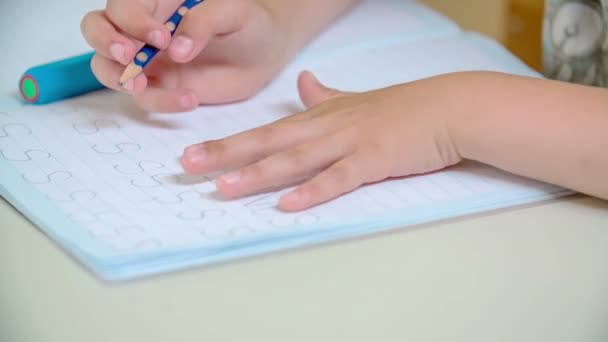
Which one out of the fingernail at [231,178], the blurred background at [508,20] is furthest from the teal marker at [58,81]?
the blurred background at [508,20]

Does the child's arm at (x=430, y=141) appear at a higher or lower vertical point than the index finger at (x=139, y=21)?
lower

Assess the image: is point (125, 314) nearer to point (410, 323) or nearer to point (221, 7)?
point (410, 323)

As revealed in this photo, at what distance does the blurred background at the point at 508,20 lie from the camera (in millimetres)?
1028

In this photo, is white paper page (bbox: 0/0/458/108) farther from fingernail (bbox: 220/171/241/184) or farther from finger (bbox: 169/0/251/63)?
fingernail (bbox: 220/171/241/184)

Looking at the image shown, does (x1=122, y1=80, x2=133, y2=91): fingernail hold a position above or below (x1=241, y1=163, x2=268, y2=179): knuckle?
above

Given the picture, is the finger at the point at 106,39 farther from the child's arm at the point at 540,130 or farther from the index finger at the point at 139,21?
the child's arm at the point at 540,130

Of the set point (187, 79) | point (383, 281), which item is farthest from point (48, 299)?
point (187, 79)

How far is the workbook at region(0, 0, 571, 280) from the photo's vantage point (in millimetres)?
498

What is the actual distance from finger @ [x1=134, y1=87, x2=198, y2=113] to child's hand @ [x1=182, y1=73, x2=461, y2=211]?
83 mm

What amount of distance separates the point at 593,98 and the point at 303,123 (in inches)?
7.9

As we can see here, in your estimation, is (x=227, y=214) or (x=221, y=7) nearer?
(x=227, y=214)

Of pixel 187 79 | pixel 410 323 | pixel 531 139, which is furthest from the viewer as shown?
pixel 187 79

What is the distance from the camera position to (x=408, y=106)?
60 centimetres

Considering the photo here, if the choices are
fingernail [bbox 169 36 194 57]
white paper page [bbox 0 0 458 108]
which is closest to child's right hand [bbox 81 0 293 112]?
fingernail [bbox 169 36 194 57]
